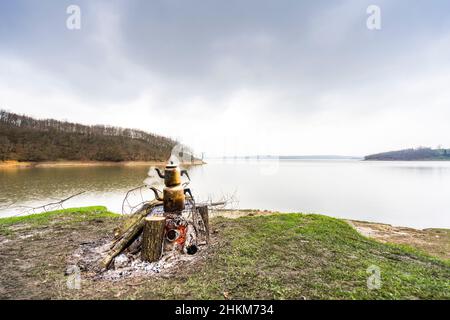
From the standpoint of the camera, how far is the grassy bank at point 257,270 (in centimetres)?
303

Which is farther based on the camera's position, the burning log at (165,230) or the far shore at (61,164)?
the far shore at (61,164)

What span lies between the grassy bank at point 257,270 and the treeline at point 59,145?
169 feet

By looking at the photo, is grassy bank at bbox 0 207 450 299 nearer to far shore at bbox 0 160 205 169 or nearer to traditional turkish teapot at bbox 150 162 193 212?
traditional turkish teapot at bbox 150 162 193 212

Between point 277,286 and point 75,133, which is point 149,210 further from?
point 75,133

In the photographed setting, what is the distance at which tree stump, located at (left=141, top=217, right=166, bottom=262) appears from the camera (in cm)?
401

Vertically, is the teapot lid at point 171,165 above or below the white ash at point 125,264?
above

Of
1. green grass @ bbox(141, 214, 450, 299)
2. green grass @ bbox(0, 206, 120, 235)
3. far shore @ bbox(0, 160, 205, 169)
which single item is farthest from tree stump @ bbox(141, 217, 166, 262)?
far shore @ bbox(0, 160, 205, 169)

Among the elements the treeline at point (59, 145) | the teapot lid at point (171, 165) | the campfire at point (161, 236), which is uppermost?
the treeline at point (59, 145)

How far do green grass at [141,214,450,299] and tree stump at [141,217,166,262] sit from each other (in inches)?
30.0

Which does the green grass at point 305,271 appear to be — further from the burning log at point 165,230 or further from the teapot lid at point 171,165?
the teapot lid at point 171,165

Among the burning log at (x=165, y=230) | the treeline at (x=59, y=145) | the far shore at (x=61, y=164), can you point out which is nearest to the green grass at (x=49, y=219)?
the burning log at (x=165, y=230)
